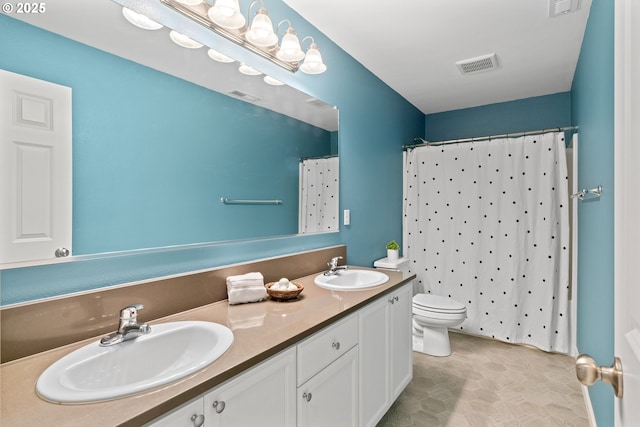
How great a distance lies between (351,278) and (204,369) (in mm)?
1380

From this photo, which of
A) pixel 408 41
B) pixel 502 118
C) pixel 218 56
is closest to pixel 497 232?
pixel 502 118

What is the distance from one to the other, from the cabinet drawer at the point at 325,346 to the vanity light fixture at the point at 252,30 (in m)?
1.35

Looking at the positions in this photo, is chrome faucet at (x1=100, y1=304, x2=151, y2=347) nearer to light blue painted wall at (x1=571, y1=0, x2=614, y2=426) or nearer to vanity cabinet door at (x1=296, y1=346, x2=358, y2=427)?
vanity cabinet door at (x1=296, y1=346, x2=358, y2=427)

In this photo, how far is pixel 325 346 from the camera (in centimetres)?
130

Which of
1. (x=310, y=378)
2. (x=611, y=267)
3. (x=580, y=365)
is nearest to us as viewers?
(x=580, y=365)

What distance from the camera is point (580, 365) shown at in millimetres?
577

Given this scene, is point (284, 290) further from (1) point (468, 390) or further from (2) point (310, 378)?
(1) point (468, 390)

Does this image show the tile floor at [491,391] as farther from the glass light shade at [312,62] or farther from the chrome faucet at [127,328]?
the glass light shade at [312,62]

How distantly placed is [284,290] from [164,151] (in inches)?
30.4

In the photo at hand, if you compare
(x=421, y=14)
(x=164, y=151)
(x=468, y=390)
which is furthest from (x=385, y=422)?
(x=421, y=14)

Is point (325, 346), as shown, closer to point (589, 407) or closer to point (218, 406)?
point (218, 406)

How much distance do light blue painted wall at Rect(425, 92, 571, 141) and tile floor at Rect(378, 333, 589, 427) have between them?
2224 millimetres

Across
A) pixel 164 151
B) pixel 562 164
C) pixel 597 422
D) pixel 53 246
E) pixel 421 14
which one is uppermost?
pixel 421 14

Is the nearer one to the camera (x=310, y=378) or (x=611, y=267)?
(x=310, y=378)
